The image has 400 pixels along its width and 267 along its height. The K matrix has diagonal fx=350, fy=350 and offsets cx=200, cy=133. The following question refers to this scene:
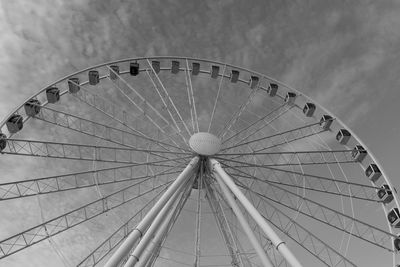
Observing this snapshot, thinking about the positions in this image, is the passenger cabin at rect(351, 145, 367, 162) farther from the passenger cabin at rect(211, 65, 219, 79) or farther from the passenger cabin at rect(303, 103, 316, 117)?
the passenger cabin at rect(211, 65, 219, 79)

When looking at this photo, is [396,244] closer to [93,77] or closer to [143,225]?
[143,225]

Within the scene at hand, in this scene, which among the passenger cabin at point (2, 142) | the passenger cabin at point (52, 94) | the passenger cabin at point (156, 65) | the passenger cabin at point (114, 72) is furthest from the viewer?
the passenger cabin at point (156, 65)

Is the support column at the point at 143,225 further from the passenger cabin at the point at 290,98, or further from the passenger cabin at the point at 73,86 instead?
the passenger cabin at the point at 290,98

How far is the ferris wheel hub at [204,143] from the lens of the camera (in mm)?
20531

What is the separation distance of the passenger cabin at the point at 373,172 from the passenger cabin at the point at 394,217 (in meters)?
2.32

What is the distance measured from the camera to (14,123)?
19.4 meters

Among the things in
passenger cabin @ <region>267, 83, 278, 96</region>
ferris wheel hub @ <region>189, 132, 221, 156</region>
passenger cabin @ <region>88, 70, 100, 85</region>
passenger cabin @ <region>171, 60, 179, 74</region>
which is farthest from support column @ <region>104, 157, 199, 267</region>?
passenger cabin @ <region>267, 83, 278, 96</region>

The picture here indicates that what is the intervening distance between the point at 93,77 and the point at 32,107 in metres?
4.64

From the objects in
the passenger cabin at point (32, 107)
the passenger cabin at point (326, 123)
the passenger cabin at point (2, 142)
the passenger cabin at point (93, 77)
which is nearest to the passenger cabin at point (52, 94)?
the passenger cabin at point (32, 107)

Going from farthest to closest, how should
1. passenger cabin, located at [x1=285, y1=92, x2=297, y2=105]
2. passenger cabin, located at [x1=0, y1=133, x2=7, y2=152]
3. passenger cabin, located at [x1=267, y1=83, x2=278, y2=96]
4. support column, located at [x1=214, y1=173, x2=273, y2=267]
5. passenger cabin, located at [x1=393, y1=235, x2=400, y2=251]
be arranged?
passenger cabin, located at [x1=267, y1=83, x2=278, y2=96] → passenger cabin, located at [x1=285, y1=92, x2=297, y2=105] → passenger cabin, located at [x1=393, y1=235, x2=400, y2=251] → passenger cabin, located at [x1=0, y1=133, x2=7, y2=152] → support column, located at [x1=214, y1=173, x2=273, y2=267]

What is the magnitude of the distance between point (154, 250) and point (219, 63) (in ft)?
47.9

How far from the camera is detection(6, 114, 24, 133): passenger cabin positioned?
19.2 metres

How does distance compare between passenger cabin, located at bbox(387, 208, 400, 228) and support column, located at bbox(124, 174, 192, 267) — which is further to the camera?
passenger cabin, located at bbox(387, 208, 400, 228)

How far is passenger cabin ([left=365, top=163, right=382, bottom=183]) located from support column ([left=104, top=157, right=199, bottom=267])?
11960 millimetres
